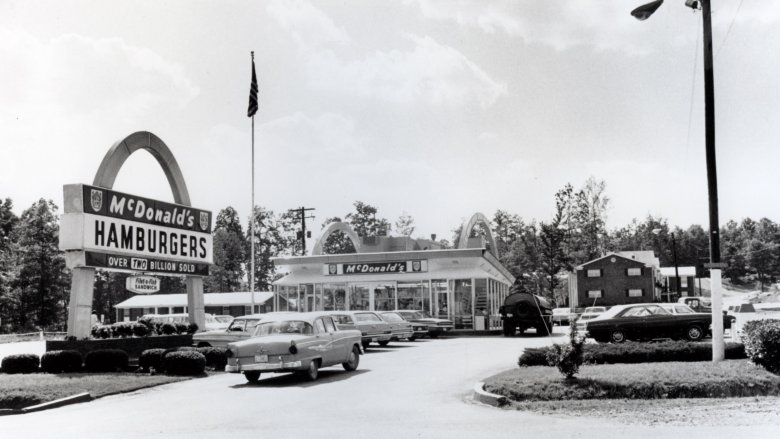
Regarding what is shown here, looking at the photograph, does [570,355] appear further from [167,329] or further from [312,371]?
[167,329]

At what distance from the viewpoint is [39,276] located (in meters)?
72.8

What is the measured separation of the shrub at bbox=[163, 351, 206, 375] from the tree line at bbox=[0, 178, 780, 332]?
693 inches

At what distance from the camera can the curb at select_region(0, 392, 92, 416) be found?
43.5 feet

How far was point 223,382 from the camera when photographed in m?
17.3

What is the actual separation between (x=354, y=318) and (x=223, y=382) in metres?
8.88

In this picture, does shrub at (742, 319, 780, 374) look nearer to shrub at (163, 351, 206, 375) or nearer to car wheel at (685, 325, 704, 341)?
car wheel at (685, 325, 704, 341)

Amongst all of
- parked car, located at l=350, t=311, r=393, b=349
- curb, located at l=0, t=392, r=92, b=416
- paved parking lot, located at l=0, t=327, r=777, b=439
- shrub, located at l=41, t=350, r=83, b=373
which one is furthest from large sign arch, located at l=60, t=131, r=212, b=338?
curb, located at l=0, t=392, r=92, b=416

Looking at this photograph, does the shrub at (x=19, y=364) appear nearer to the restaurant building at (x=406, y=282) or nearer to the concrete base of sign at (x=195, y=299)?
the concrete base of sign at (x=195, y=299)

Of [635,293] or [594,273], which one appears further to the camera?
[594,273]

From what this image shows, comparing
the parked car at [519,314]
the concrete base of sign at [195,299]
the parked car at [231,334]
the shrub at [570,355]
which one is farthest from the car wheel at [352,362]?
the parked car at [519,314]

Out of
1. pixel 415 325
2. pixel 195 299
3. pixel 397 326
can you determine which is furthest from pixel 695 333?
pixel 195 299

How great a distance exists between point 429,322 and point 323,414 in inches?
869

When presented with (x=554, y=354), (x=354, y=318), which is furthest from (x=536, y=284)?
(x=554, y=354)

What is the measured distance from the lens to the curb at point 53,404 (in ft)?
43.5
